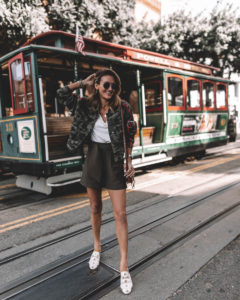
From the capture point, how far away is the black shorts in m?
2.39

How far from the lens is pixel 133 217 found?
13.4 feet

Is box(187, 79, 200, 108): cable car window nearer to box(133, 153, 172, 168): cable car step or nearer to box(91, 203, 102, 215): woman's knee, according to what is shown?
box(133, 153, 172, 168): cable car step

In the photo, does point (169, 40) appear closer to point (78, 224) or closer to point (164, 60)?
point (164, 60)

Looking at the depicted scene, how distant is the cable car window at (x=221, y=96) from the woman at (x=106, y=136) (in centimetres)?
868

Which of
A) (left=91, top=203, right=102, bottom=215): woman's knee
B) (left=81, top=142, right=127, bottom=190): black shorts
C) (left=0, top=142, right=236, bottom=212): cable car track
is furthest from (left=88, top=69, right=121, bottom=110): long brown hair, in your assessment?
(left=0, top=142, right=236, bottom=212): cable car track

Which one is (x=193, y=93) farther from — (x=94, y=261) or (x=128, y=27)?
(x=128, y=27)

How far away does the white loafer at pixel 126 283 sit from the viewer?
7.54 feet


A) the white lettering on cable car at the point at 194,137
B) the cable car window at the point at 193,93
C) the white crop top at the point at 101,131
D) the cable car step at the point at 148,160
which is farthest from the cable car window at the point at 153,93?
the white crop top at the point at 101,131

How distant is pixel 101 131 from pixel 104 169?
1.20ft

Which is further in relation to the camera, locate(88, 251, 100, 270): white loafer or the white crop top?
locate(88, 251, 100, 270): white loafer

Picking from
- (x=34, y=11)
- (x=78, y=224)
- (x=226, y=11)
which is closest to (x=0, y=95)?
(x=78, y=224)

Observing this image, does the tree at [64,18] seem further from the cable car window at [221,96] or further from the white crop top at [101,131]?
the white crop top at [101,131]

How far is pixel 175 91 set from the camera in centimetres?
823

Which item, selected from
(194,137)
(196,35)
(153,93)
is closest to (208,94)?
(194,137)
